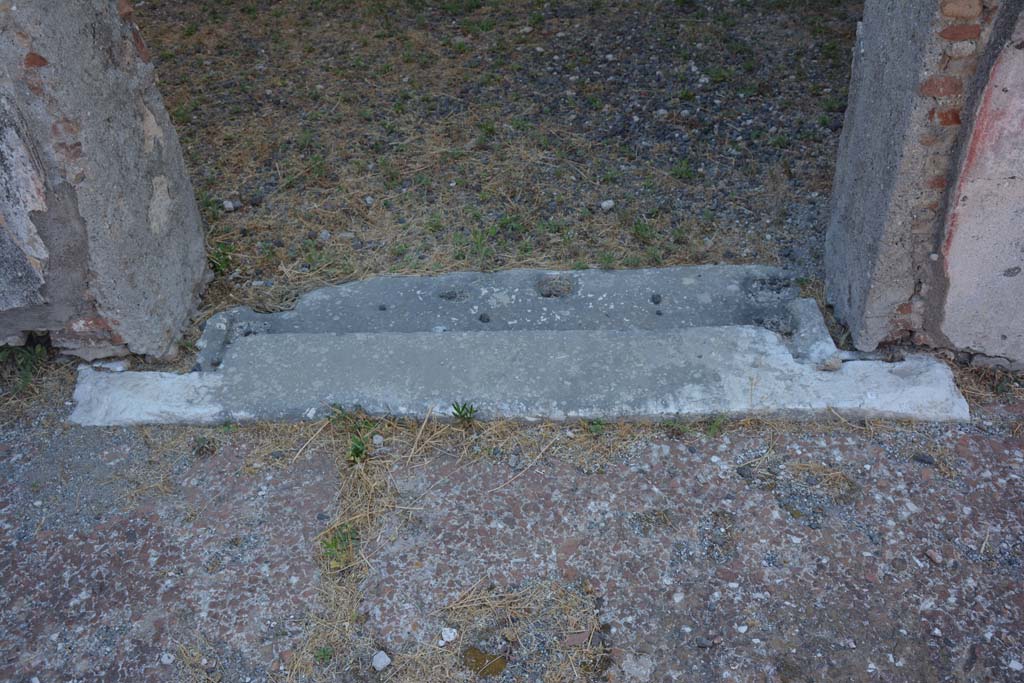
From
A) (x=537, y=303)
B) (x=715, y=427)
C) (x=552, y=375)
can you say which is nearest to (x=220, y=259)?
(x=537, y=303)

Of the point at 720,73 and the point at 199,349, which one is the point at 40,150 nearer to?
the point at 199,349

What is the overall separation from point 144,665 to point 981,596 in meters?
2.30

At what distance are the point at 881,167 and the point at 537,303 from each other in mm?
1413

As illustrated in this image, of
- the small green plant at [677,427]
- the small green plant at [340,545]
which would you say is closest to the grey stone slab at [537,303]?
the small green plant at [677,427]

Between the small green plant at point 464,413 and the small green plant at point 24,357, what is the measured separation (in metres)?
1.59

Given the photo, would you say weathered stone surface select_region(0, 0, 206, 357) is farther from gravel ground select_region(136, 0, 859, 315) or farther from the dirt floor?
gravel ground select_region(136, 0, 859, 315)

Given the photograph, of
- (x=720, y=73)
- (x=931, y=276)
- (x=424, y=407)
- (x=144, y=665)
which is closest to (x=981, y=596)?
(x=931, y=276)

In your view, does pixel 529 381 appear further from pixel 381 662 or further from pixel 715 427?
pixel 381 662

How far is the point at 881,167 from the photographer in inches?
109

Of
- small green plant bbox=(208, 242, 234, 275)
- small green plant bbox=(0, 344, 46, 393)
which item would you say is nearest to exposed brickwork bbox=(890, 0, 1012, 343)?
small green plant bbox=(208, 242, 234, 275)

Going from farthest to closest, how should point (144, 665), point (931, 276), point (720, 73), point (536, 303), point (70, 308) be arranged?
1. point (720, 73)
2. point (536, 303)
3. point (70, 308)
4. point (931, 276)
5. point (144, 665)

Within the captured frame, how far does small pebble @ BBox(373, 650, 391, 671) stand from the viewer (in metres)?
2.25

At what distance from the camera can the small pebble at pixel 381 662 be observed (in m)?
2.25

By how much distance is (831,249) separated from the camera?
3355 millimetres
